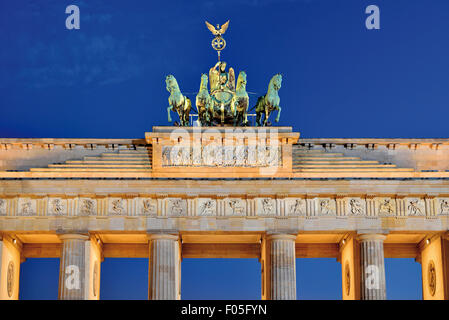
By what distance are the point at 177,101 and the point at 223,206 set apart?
19.0ft

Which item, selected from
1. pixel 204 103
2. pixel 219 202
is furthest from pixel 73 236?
pixel 204 103

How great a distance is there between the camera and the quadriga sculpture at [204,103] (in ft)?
141

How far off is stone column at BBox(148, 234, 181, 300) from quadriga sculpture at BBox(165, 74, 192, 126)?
6.24m

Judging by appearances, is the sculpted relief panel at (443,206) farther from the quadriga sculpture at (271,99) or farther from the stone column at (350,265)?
the quadriga sculpture at (271,99)

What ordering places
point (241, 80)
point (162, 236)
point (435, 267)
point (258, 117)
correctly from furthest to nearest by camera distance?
1. point (258, 117)
2. point (241, 80)
3. point (435, 267)
4. point (162, 236)

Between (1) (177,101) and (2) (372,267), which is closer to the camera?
(2) (372,267)

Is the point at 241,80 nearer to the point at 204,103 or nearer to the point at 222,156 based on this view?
the point at 204,103

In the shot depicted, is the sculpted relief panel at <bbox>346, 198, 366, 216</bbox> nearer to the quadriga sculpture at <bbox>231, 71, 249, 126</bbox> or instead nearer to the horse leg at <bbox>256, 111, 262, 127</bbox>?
the horse leg at <bbox>256, 111, 262, 127</bbox>

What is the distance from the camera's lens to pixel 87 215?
39.6 m

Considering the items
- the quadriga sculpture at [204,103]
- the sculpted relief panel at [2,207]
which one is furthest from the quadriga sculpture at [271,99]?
the sculpted relief panel at [2,207]

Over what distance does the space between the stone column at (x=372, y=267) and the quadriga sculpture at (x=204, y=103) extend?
9.03 meters

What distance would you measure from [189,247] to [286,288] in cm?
667

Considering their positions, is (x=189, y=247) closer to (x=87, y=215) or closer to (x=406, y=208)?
(x=87, y=215)

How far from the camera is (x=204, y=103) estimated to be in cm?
4288
